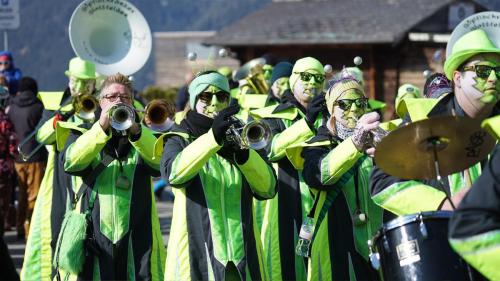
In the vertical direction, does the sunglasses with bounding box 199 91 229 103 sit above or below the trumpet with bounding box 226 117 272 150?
above

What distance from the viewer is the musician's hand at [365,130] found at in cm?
593

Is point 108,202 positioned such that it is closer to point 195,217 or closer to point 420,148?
point 195,217

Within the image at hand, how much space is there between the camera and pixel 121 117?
22.8 feet

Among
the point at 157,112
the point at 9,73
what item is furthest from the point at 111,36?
the point at 9,73

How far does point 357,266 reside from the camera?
676cm

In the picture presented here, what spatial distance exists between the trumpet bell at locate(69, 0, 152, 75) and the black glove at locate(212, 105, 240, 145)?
3523 mm

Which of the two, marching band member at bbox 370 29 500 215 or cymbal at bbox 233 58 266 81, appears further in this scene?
cymbal at bbox 233 58 266 81

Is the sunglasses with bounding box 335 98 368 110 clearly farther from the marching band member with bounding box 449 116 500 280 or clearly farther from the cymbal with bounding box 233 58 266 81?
the cymbal with bounding box 233 58 266 81

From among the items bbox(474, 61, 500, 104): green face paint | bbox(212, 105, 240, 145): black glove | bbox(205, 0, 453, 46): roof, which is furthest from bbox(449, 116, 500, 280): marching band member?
bbox(205, 0, 453, 46): roof

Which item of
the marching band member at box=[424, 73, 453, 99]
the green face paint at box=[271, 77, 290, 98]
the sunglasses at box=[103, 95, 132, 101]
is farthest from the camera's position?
the green face paint at box=[271, 77, 290, 98]

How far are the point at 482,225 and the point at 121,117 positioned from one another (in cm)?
323

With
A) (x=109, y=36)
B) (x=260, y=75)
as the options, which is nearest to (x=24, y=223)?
(x=260, y=75)

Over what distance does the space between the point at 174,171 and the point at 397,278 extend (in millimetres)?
1836

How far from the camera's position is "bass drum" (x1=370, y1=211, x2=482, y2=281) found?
15.4 ft
